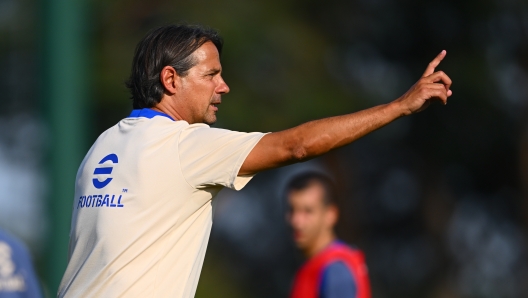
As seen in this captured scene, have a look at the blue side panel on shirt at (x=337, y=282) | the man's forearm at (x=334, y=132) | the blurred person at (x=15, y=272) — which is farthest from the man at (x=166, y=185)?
the blue side panel on shirt at (x=337, y=282)

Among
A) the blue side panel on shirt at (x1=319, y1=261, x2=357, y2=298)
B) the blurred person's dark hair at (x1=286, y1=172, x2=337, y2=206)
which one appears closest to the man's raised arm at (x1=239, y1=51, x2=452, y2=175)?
the blue side panel on shirt at (x1=319, y1=261, x2=357, y2=298)

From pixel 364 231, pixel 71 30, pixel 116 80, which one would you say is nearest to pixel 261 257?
pixel 364 231

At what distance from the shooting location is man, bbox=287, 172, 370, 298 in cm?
616

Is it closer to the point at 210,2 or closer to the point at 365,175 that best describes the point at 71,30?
the point at 210,2

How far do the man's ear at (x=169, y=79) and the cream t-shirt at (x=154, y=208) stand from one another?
12.0 inches

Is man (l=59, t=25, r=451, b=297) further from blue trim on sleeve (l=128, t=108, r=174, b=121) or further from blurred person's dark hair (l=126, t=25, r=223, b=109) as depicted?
blurred person's dark hair (l=126, t=25, r=223, b=109)

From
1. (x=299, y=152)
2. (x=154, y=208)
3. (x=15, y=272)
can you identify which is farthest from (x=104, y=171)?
(x=15, y=272)

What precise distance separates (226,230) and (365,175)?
3.05m

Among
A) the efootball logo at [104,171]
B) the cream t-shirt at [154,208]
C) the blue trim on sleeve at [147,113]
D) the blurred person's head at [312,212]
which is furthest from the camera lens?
the blurred person's head at [312,212]

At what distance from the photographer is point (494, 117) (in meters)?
17.7

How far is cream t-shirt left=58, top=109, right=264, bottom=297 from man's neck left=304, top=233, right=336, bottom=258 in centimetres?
263

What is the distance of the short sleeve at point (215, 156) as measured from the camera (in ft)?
12.8

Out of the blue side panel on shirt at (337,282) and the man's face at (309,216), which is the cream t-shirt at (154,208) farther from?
the man's face at (309,216)

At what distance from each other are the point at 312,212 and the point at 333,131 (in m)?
3.12
